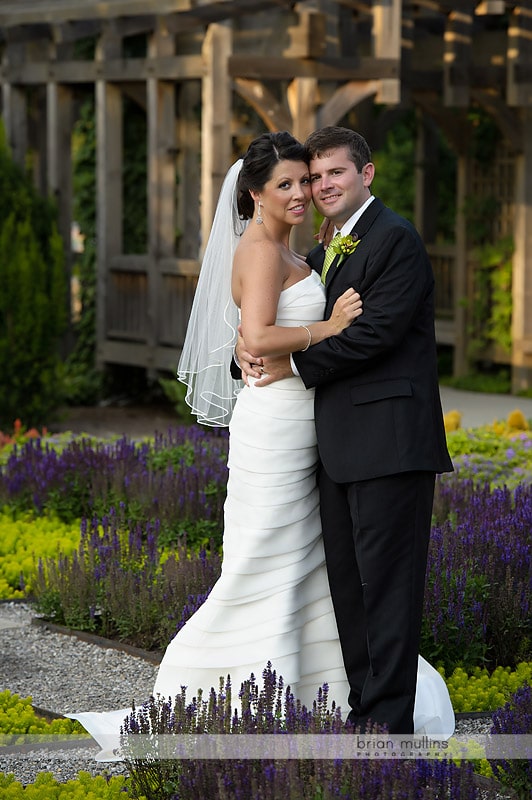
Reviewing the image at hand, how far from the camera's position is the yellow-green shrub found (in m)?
6.09

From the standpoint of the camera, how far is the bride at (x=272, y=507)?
387 cm

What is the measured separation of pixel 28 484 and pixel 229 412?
114 inches

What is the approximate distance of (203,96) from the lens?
1109 centimetres

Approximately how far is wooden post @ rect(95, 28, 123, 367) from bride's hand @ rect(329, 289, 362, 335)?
8742 mm

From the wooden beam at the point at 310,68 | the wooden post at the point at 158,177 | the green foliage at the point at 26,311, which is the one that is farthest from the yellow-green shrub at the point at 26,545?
the wooden post at the point at 158,177

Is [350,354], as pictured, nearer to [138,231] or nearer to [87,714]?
[87,714]

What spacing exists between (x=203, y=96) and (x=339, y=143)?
300 inches

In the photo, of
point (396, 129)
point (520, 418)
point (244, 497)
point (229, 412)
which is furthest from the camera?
point (396, 129)

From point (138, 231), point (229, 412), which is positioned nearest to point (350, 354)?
point (229, 412)

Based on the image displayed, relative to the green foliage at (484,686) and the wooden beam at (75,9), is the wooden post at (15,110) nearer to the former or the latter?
the wooden beam at (75,9)

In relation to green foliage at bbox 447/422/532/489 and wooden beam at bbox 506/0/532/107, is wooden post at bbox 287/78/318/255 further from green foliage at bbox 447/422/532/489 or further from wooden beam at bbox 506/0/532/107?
wooden beam at bbox 506/0/532/107

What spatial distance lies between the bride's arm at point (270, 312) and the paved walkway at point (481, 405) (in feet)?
22.0

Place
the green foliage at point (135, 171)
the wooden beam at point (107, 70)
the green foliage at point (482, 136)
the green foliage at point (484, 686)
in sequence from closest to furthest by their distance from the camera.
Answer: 1. the green foliage at point (484, 686)
2. the wooden beam at point (107, 70)
3. the green foliage at point (135, 171)
4. the green foliage at point (482, 136)

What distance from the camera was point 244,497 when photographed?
13.3 ft
